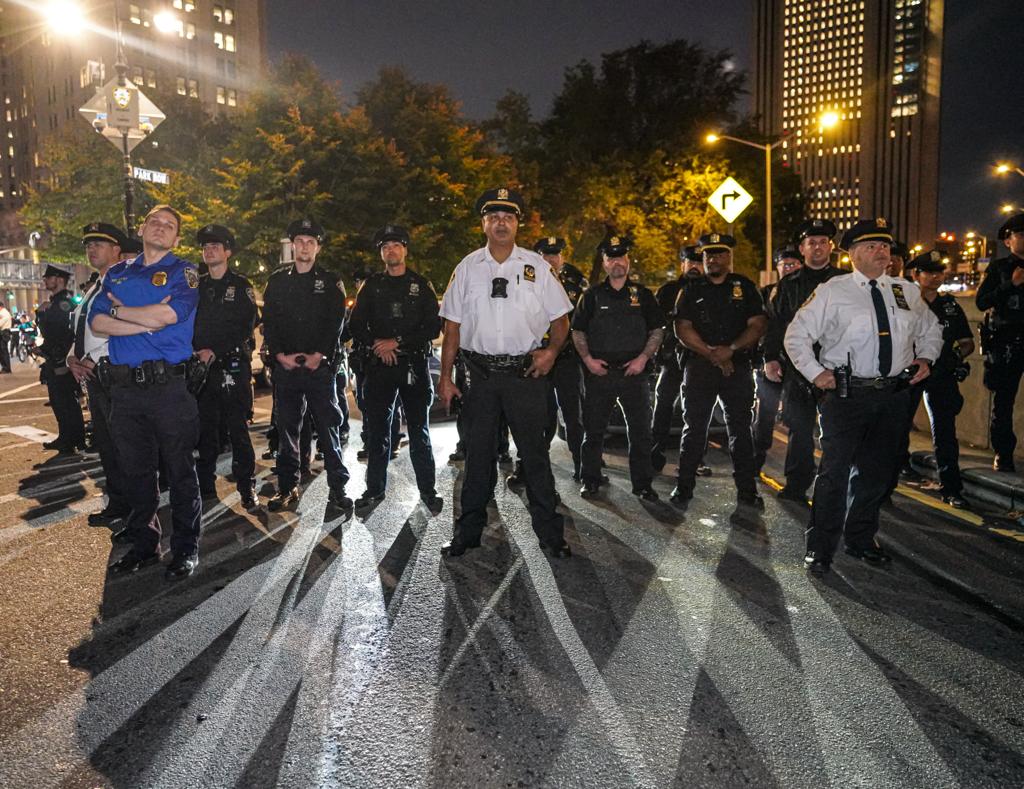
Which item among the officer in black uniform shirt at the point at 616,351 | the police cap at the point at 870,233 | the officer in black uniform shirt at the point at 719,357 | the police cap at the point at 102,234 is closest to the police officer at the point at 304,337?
the police cap at the point at 102,234

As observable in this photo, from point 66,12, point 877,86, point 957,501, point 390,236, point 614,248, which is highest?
point 877,86

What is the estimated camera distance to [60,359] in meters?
8.12

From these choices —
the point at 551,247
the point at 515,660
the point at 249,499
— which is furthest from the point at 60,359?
the point at 515,660

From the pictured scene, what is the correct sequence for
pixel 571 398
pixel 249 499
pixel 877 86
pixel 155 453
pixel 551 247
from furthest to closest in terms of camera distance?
pixel 877 86, pixel 551 247, pixel 571 398, pixel 249 499, pixel 155 453

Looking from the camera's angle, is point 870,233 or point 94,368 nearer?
point 870,233

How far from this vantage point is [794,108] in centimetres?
16262

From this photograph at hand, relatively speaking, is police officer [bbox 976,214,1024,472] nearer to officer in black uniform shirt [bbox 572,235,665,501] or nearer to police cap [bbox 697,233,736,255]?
police cap [bbox 697,233,736,255]

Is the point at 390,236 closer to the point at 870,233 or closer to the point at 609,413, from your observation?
the point at 609,413

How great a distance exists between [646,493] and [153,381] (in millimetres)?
3615

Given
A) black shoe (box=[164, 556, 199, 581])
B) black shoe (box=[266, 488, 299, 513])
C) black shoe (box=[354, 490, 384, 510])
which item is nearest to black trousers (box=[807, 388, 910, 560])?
black shoe (box=[354, 490, 384, 510])

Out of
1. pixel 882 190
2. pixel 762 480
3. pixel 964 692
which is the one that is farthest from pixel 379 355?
pixel 882 190

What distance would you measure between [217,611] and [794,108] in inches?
7188

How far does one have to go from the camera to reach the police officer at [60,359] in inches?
315

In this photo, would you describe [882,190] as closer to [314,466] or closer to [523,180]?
[523,180]
